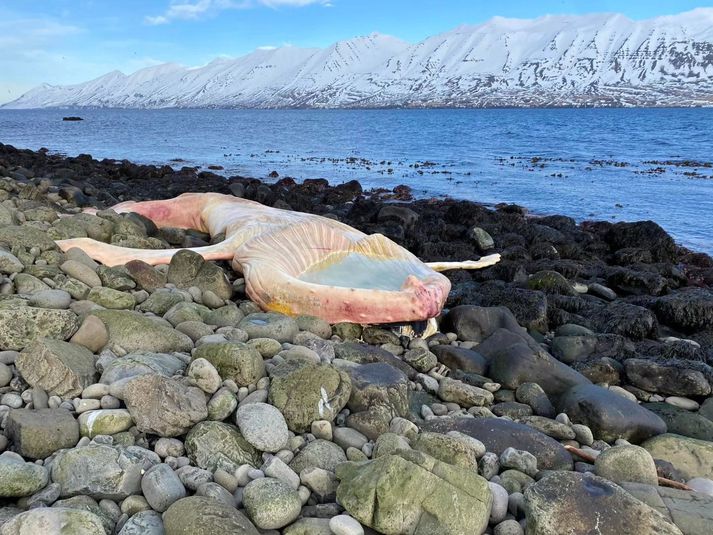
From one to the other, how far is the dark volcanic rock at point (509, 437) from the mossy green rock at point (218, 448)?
120cm

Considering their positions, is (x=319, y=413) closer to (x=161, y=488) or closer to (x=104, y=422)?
(x=161, y=488)

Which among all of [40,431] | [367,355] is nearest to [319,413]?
[367,355]

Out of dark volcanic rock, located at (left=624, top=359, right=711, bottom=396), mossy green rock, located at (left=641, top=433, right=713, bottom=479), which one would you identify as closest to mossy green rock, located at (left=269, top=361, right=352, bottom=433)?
mossy green rock, located at (left=641, top=433, right=713, bottom=479)

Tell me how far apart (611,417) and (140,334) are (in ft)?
11.3

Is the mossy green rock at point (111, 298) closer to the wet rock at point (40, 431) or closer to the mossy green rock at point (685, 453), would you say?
the wet rock at point (40, 431)

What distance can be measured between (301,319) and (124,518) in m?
2.79

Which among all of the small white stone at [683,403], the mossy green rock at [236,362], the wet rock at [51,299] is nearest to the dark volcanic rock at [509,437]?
the mossy green rock at [236,362]

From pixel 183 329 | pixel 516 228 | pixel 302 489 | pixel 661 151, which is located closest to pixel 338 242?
pixel 183 329

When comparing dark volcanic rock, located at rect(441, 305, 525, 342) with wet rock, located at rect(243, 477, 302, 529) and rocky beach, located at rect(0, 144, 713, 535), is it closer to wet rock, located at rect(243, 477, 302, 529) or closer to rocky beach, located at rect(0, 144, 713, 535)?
rocky beach, located at rect(0, 144, 713, 535)

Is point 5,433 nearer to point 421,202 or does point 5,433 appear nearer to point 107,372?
point 107,372

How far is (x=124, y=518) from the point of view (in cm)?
248

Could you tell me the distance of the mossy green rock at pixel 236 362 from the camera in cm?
354

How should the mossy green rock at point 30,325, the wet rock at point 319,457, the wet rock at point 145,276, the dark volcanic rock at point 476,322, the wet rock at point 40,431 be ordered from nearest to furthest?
the wet rock at point 40,431 → the wet rock at point 319,457 → the mossy green rock at point 30,325 → the wet rock at point 145,276 → the dark volcanic rock at point 476,322

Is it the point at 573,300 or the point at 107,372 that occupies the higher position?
the point at 107,372
